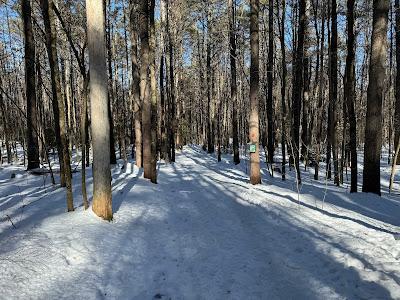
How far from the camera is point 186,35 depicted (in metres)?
34.7

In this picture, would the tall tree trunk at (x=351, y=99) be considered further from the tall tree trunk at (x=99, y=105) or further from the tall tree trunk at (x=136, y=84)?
the tall tree trunk at (x=136, y=84)

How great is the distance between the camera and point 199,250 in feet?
19.6

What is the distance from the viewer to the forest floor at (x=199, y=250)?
4.39 meters

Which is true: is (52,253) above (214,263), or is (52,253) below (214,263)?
above

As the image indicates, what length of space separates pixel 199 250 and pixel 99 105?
3176 millimetres

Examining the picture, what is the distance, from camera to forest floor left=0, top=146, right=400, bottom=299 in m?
4.39

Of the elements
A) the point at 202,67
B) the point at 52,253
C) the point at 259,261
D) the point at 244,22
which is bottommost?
the point at 259,261

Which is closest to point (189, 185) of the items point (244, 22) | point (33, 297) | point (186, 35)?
point (33, 297)

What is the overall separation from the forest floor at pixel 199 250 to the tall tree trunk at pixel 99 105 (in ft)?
1.40

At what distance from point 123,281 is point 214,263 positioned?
145 cm

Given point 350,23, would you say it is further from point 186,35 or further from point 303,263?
point 186,35

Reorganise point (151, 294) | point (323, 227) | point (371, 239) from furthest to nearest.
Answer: point (323, 227)
point (371, 239)
point (151, 294)

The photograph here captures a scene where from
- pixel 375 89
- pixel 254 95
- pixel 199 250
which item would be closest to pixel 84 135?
pixel 199 250

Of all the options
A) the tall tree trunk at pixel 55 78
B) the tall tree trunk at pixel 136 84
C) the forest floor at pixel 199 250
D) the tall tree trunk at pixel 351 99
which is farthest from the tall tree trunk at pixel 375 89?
the tall tree trunk at pixel 136 84
